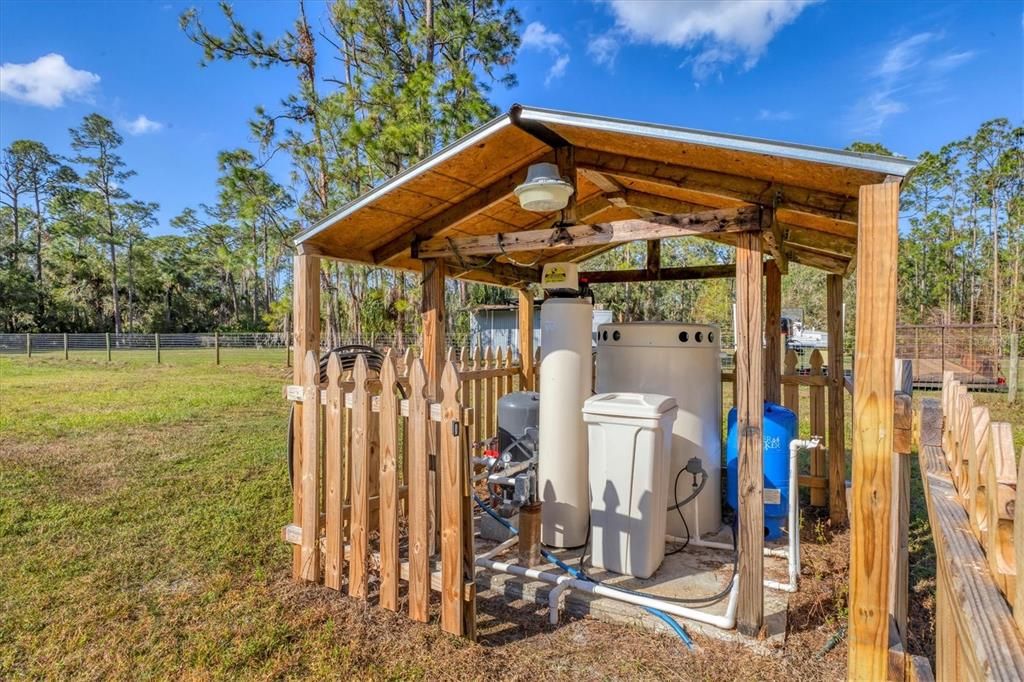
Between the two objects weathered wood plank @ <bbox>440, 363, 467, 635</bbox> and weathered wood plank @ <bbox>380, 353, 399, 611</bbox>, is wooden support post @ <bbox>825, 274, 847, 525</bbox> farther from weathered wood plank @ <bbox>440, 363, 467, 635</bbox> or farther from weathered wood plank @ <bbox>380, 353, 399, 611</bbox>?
weathered wood plank @ <bbox>380, 353, 399, 611</bbox>

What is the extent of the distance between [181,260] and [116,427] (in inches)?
1379

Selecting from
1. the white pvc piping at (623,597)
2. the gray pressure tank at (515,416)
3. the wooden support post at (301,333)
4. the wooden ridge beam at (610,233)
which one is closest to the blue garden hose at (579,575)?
the white pvc piping at (623,597)

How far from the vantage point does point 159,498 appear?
430 cm

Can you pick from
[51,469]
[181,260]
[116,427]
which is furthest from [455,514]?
[181,260]

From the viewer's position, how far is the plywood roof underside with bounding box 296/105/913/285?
83.7 inches

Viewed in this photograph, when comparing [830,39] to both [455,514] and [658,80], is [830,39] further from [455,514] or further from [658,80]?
[455,514]

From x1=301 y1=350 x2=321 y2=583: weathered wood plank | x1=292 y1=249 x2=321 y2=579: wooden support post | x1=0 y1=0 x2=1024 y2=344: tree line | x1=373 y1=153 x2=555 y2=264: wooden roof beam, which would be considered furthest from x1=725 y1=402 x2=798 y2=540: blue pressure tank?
x1=0 y1=0 x2=1024 y2=344: tree line

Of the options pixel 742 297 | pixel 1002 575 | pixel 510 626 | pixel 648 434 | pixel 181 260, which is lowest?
pixel 510 626

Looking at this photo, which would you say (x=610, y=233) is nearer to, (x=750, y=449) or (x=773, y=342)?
(x=750, y=449)

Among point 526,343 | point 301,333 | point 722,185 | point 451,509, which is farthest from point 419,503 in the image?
point 526,343

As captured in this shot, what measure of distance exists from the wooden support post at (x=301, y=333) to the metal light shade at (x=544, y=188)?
135cm

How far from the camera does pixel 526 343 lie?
4961mm

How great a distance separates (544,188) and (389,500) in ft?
5.67

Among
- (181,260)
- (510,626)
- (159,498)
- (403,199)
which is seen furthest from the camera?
(181,260)
